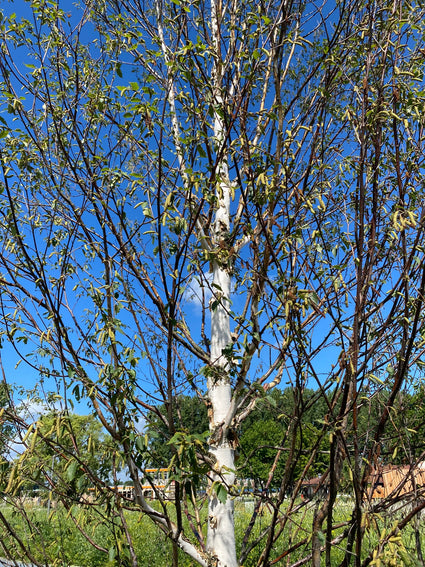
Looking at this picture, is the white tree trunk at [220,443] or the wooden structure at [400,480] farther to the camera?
the white tree trunk at [220,443]

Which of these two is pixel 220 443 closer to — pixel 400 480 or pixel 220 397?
pixel 220 397

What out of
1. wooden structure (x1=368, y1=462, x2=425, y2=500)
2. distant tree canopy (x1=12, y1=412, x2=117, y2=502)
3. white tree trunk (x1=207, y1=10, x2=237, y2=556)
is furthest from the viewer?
white tree trunk (x1=207, y1=10, x2=237, y2=556)

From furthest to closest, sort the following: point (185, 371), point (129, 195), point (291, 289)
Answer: point (185, 371), point (129, 195), point (291, 289)

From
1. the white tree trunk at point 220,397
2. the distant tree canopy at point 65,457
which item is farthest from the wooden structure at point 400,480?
the distant tree canopy at point 65,457

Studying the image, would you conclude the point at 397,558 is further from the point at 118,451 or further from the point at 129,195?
the point at 129,195

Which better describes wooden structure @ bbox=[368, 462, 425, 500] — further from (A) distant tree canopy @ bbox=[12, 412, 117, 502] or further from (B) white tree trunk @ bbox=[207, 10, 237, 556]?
(A) distant tree canopy @ bbox=[12, 412, 117, 502]

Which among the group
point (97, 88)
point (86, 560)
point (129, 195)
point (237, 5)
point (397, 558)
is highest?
point (237, 5)

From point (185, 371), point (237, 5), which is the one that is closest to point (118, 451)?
point (185, 371)

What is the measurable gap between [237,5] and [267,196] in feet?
6.66

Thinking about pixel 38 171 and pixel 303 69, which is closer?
pixel 38 171

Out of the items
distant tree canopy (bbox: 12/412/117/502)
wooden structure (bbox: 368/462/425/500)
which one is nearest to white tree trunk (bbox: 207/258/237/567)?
distant tree canopy (bbox: 12/412/117/502)

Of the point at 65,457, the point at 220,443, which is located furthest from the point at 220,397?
the point at 65,457

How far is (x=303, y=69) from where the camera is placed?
3.14 m

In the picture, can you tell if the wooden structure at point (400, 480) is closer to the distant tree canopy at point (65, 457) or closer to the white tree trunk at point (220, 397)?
the white tree trunk at point (220, 397)
